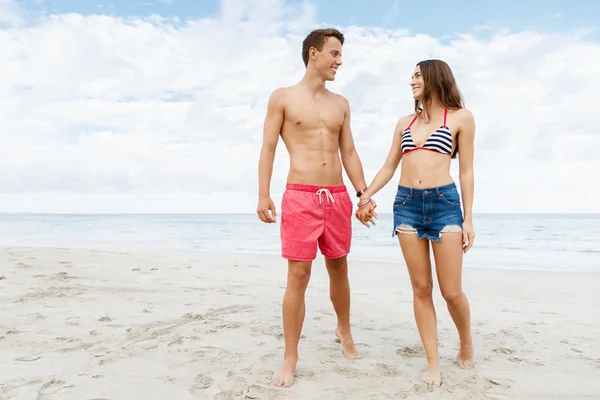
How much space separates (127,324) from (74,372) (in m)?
1.27

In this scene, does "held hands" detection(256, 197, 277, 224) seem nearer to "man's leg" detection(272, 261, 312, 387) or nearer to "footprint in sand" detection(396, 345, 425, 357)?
"man's leg" detection(272, 261, 312, 387)

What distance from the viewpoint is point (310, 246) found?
129 inches

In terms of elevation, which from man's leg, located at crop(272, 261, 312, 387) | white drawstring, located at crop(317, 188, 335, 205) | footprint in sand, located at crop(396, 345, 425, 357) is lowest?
footprint in sand, located at crop(396, 345, 425, 357)

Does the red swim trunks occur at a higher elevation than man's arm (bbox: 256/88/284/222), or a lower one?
lower

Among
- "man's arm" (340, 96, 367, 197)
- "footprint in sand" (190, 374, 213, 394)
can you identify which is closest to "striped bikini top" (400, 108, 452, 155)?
"man's arm" (340, 96, 367, 197)

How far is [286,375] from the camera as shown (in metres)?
3.13

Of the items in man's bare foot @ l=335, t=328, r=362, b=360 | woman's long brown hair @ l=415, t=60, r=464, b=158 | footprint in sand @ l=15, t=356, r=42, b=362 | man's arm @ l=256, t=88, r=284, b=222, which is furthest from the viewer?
man's bare foot @ l=335, t=328, r=362, b=360

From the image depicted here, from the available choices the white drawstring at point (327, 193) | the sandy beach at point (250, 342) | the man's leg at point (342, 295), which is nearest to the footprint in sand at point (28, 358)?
the sandy beach at point (250, 342)

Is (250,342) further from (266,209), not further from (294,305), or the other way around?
(266,209)

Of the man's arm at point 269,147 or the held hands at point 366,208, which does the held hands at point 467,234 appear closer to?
the held hands at point 366,208

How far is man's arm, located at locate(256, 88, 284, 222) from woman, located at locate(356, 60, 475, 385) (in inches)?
36.2

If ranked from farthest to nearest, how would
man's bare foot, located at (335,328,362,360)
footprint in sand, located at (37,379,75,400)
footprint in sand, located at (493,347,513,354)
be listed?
1. footprint in sand, located at (493,347,513,354)
2. man's bare foot, located at (335,328,362,360)
3. footprint in sand, located at (37,379,75,400)

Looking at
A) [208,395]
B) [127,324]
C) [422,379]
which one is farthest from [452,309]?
[127,324]

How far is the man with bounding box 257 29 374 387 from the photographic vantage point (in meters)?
3.29
